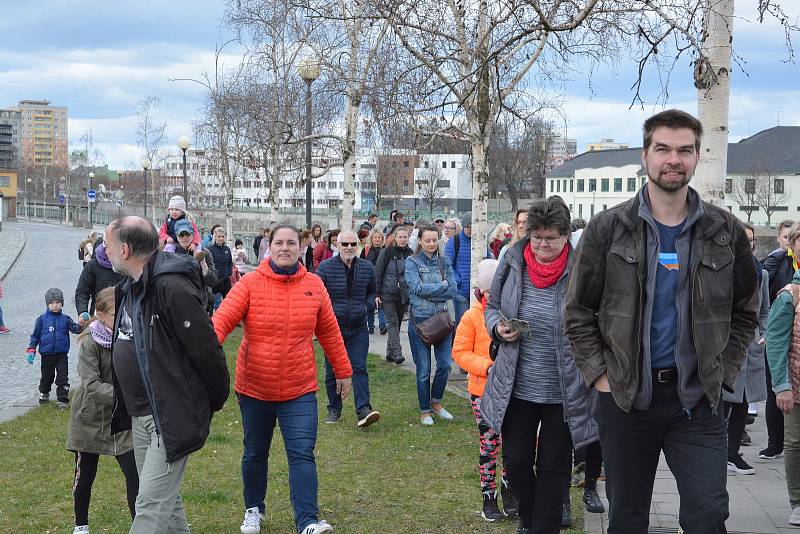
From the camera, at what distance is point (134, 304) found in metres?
4.54

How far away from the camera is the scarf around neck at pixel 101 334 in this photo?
19.0 ft

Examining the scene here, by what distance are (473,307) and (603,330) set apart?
289cm

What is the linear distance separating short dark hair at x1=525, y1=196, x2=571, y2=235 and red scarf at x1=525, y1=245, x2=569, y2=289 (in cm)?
15

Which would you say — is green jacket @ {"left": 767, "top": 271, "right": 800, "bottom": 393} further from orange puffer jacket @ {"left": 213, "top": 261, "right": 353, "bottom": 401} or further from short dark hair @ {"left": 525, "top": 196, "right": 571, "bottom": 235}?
orange puffer jacket @ {"left": 213, "top": 261, "right": 353, "bottom": 401}

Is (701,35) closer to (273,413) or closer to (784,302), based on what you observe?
(784,302)

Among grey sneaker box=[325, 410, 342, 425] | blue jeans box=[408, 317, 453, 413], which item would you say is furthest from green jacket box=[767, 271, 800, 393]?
grey sneaker box=[325, 410, 342, 425]

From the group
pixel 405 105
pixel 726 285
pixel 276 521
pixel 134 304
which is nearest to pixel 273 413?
pixel 276 521

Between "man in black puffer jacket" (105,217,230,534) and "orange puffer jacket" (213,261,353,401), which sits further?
"orange puffer jacket" (213,261,353,401)

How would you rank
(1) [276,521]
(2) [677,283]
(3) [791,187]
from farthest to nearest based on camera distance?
(3) [791,187]
(1) [276,521]
(2) [677,283]

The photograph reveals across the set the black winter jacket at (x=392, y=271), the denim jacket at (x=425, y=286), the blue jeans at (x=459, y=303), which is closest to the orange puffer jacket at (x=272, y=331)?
the denim jacket at (x=425, y=286)

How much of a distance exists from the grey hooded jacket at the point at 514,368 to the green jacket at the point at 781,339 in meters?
1.76

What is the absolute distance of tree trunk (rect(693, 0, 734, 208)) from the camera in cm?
721

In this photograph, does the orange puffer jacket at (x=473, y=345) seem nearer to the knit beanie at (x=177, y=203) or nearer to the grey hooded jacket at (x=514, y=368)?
the grey hooded jacket at (x=514, y=368)

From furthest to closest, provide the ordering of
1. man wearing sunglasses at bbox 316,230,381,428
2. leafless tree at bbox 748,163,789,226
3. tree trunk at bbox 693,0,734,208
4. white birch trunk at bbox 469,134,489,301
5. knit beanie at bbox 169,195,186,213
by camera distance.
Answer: leafless tree at bbox 748,163,789,226 → knit beanie at bbox 169,195,186,213 → white birch trunk at bbox 469,134,489,301 → man wearing sunglasses at bbox 316,230,381,428 → tree trunk at bbox 693,0,734,208
